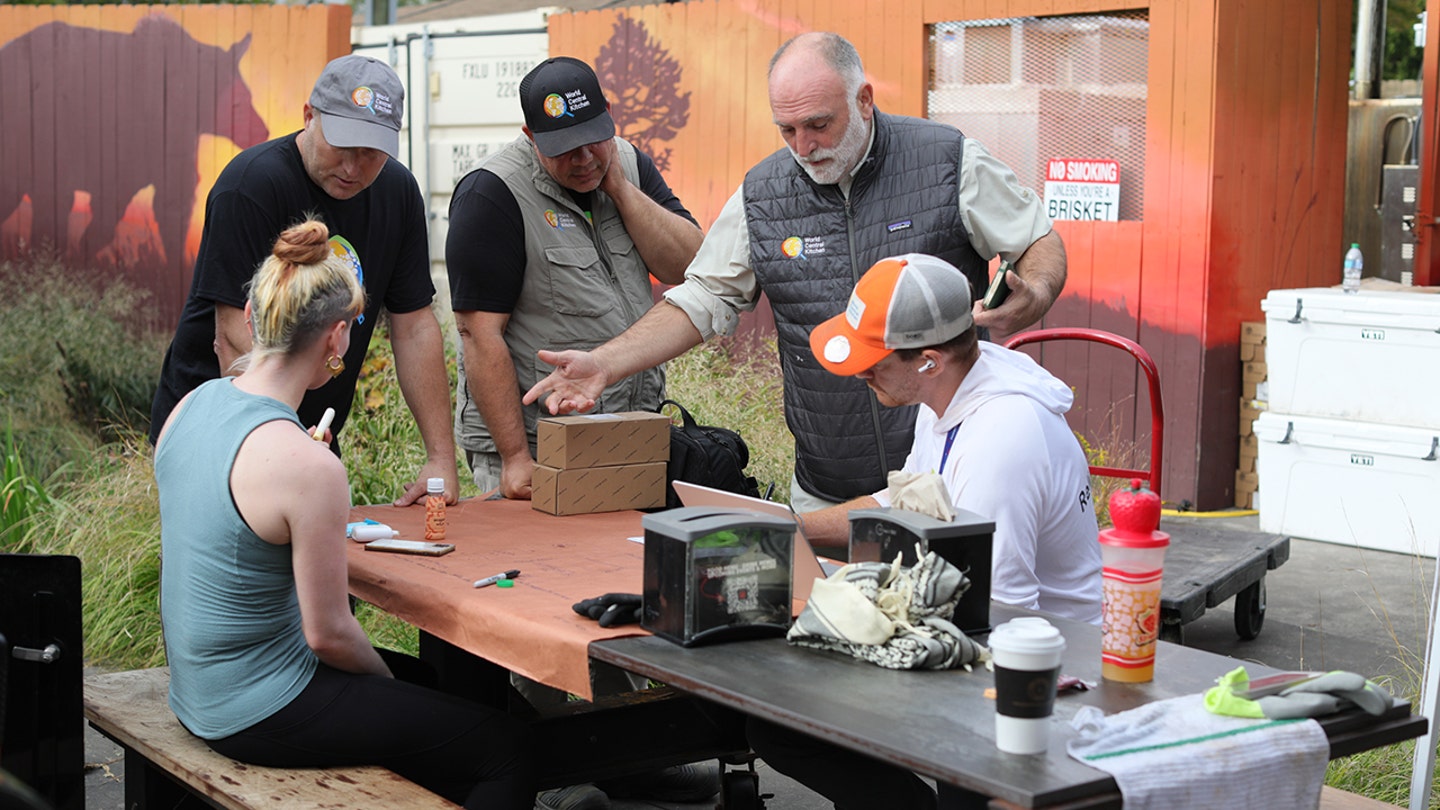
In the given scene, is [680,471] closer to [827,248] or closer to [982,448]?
[827,248]

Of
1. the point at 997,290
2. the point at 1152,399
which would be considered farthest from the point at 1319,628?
the point at 997,290

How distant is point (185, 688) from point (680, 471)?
5.12 feet

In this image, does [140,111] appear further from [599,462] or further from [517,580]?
[517,580]

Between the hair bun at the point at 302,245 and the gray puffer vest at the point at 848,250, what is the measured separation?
1434mm

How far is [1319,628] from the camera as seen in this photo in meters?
6.04

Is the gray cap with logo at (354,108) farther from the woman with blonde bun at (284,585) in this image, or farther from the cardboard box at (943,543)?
the cardboard box at (943,543)

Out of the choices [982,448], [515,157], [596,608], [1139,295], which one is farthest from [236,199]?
[1139,295]

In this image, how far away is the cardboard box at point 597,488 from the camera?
13.5ft

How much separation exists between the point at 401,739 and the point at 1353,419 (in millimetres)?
5479

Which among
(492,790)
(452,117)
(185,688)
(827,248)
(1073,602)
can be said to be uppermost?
(452,117)

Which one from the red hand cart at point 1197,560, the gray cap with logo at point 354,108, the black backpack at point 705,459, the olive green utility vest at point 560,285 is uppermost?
the gray cap with logo at point 354,108

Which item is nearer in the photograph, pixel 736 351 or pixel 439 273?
pixel 736 351

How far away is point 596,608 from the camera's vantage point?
2973mm

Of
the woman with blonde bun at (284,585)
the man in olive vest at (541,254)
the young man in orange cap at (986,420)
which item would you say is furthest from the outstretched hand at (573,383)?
the young man in orange cap at (986,420)
